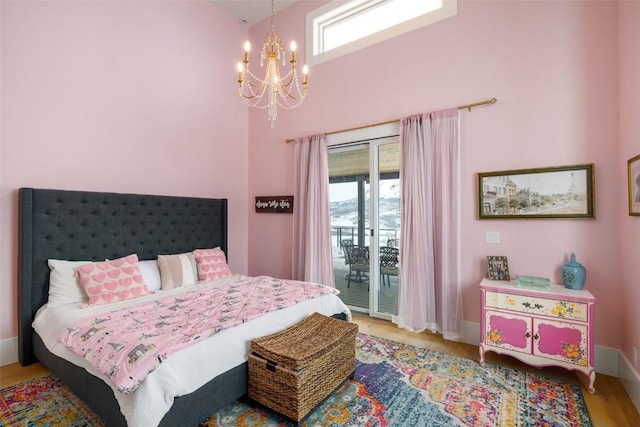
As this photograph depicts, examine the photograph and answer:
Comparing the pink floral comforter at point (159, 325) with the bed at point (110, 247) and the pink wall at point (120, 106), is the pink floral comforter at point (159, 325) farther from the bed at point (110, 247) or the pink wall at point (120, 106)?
the pink wall at point (120, 106)

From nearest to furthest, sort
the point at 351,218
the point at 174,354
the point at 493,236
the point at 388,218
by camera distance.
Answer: the point at 174,354, the point at 493,236, the point at 388,218, the point at 351,218

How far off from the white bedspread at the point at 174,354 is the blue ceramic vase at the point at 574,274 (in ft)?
6.45

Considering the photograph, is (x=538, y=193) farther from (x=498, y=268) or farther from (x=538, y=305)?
(x=538, y=305)

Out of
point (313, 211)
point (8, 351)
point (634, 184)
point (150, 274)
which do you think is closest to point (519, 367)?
point (634, 184)

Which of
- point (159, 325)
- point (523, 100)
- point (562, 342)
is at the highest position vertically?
point (523, 100)

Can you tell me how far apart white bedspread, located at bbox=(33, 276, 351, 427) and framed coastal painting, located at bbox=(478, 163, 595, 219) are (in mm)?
1839

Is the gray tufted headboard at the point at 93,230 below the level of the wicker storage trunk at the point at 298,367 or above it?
above

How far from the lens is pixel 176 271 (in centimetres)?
320

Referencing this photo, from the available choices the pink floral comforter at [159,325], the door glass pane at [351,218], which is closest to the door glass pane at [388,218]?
the door glass pane at [351,218]

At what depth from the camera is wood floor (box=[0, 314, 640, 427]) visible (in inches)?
76.8

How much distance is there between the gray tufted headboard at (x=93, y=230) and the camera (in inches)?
101

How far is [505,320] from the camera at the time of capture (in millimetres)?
2529

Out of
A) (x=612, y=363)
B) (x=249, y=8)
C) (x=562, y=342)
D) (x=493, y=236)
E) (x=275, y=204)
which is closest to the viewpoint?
(x=562, y=342)

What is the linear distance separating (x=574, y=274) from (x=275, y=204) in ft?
11.2
